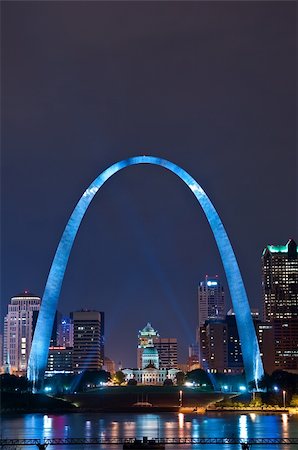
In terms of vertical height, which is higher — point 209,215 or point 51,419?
point 209,215

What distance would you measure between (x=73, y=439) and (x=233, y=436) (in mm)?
9448

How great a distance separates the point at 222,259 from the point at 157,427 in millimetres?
Answer: 24581

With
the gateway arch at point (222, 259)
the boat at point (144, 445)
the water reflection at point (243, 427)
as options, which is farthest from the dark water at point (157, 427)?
the gateway arch at point (222, 259)

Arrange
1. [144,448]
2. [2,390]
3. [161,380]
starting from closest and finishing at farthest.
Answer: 1. [144,448]
2. [2,390]
3. [161,380]

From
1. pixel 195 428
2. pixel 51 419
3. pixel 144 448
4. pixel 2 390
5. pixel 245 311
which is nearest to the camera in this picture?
pixel 144 448

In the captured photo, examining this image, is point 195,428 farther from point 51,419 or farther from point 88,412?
point 88,412

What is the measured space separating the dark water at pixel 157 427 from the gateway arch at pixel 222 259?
9.78m

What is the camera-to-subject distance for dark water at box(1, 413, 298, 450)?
54.4m

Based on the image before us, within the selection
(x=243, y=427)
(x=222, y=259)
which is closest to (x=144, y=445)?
(x=243, y=427)

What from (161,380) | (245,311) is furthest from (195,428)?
(161,380)

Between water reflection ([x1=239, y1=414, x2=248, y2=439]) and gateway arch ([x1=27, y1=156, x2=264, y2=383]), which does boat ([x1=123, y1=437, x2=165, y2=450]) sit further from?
gateway arch ([x1=27, y1=156, x2=264, y2=383])

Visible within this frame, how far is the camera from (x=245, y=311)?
273 feet

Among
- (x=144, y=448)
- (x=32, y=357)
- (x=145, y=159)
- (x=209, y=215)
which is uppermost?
(x=145, y=159)

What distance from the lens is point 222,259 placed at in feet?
274
